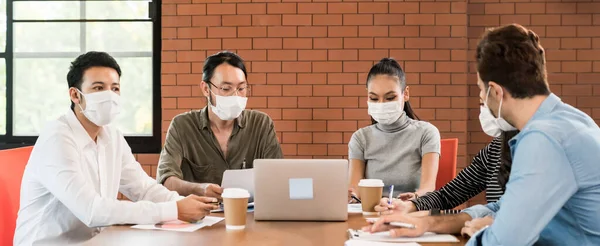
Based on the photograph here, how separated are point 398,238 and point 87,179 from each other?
47.1 inches

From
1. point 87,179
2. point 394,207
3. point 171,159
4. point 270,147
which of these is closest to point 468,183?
point 394,207

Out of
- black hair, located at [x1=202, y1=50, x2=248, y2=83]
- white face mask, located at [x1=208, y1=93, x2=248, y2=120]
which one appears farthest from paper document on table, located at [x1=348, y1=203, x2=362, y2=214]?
black hair, located at [x1=202, y1=50, x2=248, y2=83]

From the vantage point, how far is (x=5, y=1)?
4250 mm

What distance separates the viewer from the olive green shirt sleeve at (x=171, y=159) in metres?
2.76

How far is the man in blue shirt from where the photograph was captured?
1281mm

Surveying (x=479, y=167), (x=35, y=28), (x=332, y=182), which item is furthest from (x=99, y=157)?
(x=35, y=28)

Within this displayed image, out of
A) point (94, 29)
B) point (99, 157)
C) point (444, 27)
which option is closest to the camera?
point (99, 157)

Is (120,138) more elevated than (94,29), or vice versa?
(94,29)

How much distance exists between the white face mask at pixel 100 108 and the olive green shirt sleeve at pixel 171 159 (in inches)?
17.8

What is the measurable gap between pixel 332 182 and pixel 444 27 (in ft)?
7.53

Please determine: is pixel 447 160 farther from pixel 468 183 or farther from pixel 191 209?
pixel 191 209

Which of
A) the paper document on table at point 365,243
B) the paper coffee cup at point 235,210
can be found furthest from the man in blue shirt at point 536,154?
the paper coffee cup at point 235,210

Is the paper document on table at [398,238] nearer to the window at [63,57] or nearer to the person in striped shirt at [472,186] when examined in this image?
the person in striped shirt at [472,186]

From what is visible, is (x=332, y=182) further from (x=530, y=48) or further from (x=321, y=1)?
(x=321, y=1)
